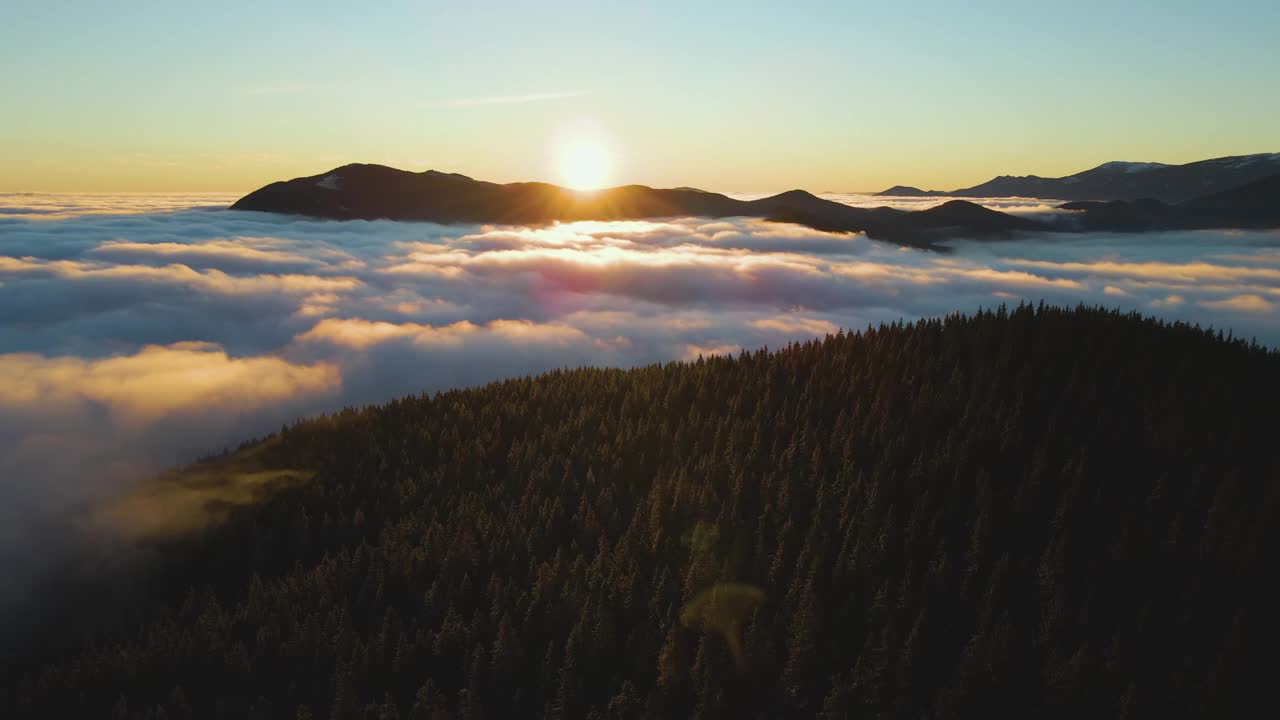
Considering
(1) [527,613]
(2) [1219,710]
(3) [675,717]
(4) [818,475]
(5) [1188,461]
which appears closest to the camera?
(2) [1219,710]

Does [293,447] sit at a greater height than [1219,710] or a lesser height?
lesser

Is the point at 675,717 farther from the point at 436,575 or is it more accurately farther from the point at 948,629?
the point at 436,575

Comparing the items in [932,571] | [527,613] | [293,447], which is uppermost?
[932,571]

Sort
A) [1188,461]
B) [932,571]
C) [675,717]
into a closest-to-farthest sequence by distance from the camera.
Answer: [675,717], [932,571], [1188,461]

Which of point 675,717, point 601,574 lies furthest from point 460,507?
point 675,717

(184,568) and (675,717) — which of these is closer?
(675,717)

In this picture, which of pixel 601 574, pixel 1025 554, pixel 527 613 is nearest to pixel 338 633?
pixel 527 613

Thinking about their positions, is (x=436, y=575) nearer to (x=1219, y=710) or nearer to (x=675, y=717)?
(x=675, y=717)
